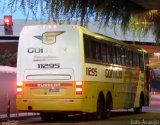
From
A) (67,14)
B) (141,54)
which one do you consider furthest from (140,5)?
(141,54)

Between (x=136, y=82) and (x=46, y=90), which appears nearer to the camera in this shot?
(x=46, y=90)

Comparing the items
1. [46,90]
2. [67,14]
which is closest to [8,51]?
[46,90]

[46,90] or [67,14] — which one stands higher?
[67,14]

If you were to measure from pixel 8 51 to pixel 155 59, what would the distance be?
19514mm

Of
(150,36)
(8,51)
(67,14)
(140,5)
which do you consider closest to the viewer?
(67,14)

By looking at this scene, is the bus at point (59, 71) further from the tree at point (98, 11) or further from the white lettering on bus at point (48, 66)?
the tree at point (98, 11)

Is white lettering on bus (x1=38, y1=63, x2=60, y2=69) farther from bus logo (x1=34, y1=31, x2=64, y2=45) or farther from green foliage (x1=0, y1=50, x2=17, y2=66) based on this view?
green foliage (x1=0, y1=50, x2=17, y2=66)

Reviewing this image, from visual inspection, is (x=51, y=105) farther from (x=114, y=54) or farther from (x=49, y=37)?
(x=114, y=54)

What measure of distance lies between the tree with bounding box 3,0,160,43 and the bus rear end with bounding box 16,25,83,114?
452 centimetres

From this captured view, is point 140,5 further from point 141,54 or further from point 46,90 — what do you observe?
point 141,54

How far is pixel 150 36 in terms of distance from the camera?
14766mm

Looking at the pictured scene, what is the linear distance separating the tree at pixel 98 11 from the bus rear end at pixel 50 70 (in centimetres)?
452

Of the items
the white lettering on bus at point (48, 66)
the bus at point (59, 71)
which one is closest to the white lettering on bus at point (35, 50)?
the bus at point (59, 71)

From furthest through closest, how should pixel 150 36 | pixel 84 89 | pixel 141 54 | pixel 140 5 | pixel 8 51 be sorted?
pixel 8 51 → pixel 141 54 → pixel 84 89 → pixel 150 36 → pixel 140 5
